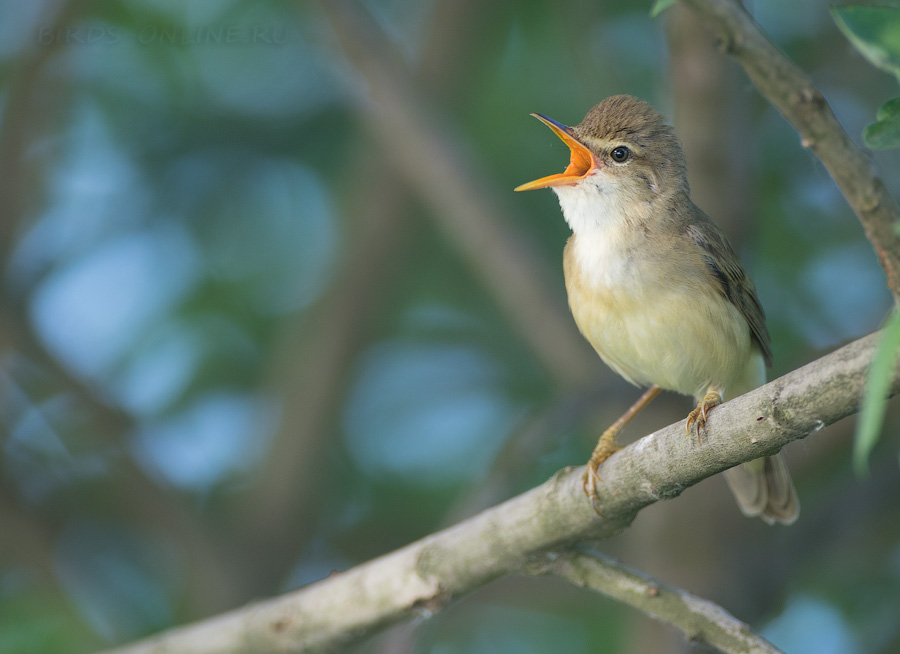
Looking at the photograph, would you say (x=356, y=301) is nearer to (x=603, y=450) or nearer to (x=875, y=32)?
(x=603, y=450)

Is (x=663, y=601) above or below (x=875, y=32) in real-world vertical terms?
below

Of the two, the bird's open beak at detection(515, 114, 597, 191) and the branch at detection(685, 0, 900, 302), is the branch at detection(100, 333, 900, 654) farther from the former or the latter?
the bird's open beak at detection(515, 114, 597, 191)

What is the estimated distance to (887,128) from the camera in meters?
1.81

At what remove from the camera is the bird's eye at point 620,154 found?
3967 mm

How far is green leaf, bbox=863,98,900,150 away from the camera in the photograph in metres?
1.81

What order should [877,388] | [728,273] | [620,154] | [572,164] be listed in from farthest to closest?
[572,164]
[620,154]
[728,273]
[877,388]

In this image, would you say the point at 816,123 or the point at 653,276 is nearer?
the point at 816,123

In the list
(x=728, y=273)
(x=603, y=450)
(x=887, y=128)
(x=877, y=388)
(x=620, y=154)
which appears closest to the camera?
(x=877, y=388)

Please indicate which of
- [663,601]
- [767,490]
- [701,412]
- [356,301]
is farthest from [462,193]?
[663,601]

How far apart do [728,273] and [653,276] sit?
14.7 inches

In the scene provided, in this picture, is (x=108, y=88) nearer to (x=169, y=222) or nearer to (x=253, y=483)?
(x=169, y=222)

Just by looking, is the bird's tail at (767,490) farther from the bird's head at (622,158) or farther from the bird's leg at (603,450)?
the bird's head at (622,158)

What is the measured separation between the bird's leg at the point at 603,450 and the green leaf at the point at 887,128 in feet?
4.38

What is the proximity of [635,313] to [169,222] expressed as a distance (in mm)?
3807
